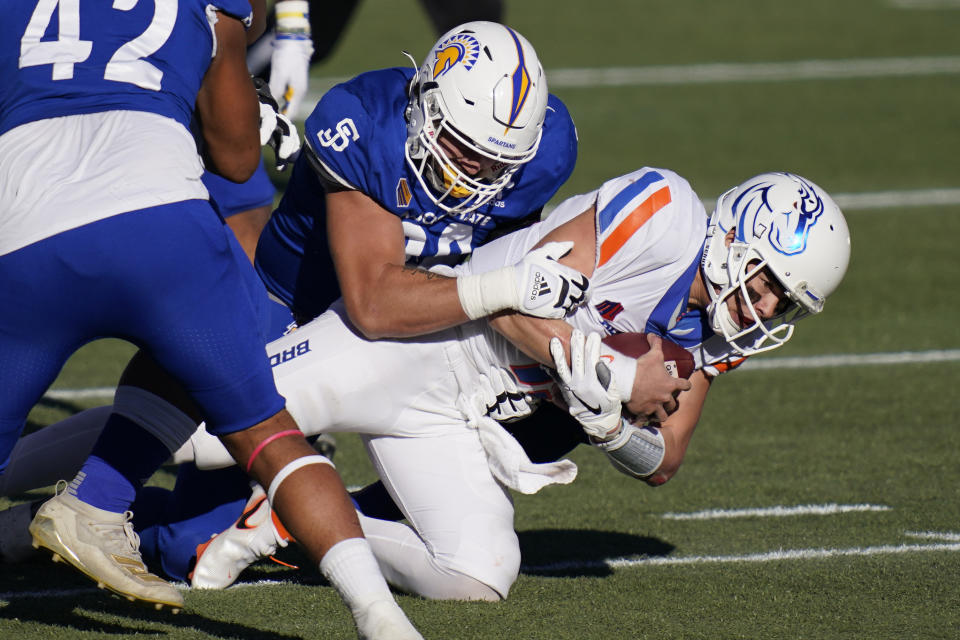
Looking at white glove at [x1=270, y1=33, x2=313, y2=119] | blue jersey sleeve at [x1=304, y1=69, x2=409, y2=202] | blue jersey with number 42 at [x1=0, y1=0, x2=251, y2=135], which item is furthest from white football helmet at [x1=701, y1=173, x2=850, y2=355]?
white glove at [x1=270, y1=33, x2=313, y2=119]

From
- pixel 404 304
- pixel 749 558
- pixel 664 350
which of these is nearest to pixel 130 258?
pixel 404 304

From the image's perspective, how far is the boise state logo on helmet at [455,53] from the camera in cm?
→ 357

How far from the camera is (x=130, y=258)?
268 cm

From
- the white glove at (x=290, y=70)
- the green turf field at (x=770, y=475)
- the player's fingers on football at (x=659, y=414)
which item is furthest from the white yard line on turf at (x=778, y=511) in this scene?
the white glove at (x=290, y=70)

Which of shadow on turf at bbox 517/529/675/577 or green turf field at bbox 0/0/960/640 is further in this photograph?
shadow on turf at bbox 517/529/675/577

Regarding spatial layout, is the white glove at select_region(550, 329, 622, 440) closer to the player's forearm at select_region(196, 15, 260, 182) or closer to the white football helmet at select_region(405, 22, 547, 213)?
the white football helmet at select_region(405, 22, 547, 213)

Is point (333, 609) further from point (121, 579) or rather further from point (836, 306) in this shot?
point (836, 306)

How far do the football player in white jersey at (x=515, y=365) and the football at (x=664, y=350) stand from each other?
0.20 ft

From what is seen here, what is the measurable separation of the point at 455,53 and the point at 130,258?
1.26 meters

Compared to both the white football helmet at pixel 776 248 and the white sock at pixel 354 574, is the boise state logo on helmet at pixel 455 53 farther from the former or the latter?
the white sock at pixel 354 574

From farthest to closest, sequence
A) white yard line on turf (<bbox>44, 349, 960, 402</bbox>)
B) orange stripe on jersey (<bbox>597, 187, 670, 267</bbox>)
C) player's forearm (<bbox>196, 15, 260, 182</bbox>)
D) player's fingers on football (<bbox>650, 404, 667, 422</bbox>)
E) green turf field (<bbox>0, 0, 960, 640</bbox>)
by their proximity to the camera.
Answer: white yard line on turf (<bbox>44, 349, 960, 402</bbox>) → player's fingers on football (<bbox>650, 404, 667, 422</bbox>) → orange stripe on jersey (<bbox>597, 187, 670, 267</bbox>) → green turf field (<bbox>0, 0, 960, 640</bbox>) → player's forearm (<bbox>196, 15, 260, 182</bbox>)

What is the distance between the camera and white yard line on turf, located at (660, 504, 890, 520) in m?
4.17

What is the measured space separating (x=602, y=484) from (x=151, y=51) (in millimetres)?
2346

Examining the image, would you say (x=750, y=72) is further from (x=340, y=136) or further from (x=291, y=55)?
(x=340, y=136)
